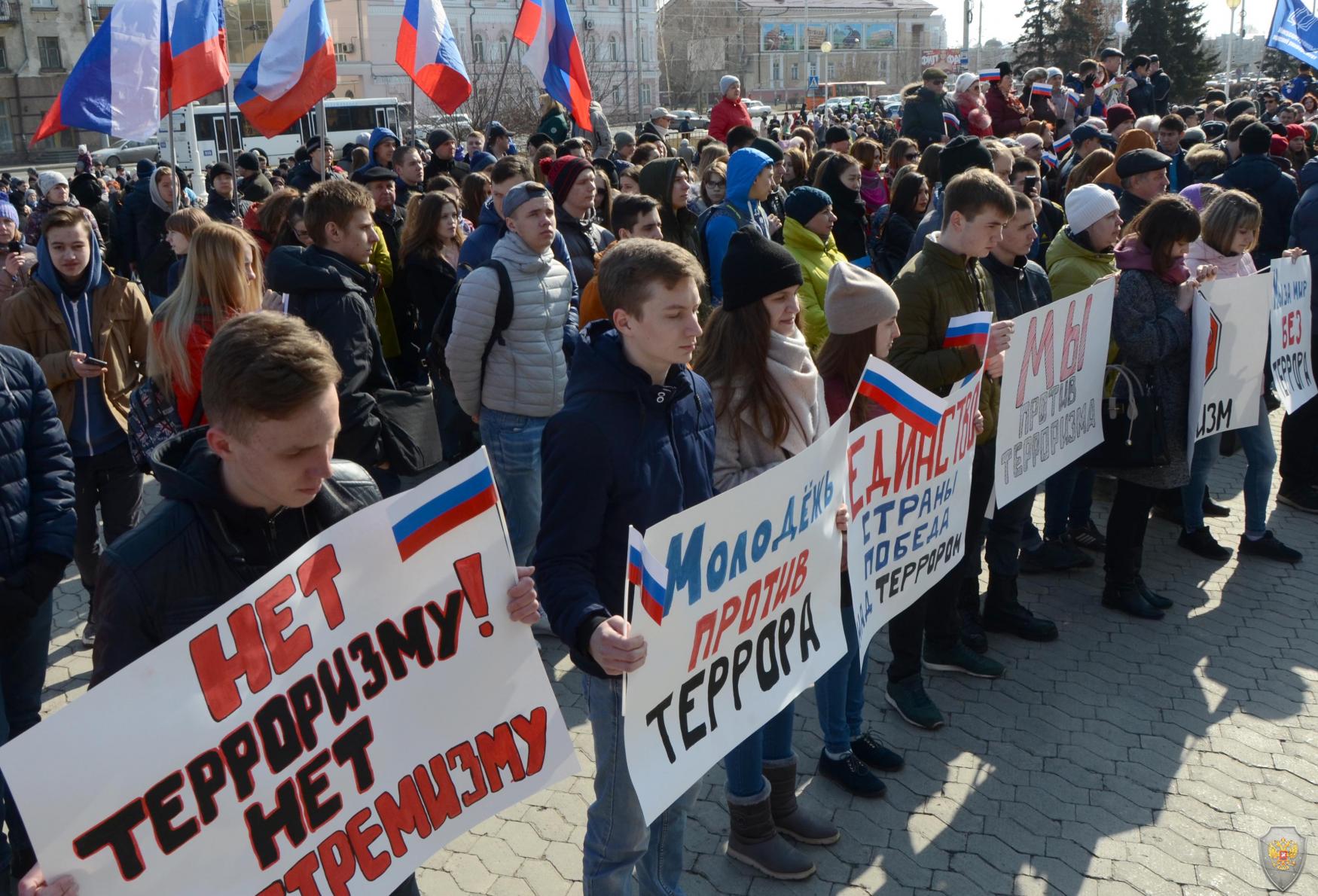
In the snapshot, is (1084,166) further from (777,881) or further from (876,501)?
(777,881)

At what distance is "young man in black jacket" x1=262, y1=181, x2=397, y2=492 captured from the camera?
473 cm

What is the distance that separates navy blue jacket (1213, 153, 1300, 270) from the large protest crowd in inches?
1.2

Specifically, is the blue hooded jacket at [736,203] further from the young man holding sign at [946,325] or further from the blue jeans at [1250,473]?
the blue jeans at [1250,473]

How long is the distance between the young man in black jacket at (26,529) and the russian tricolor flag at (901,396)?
2.59 meters

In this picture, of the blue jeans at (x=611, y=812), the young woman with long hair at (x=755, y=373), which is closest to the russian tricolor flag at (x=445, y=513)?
the blue jeans at (x=611, y=812)

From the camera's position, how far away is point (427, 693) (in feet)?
8.28

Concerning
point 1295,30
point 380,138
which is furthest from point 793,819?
point 1295,30

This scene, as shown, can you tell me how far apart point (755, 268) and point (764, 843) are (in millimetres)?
1820

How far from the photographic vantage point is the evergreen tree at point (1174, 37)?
116 ft

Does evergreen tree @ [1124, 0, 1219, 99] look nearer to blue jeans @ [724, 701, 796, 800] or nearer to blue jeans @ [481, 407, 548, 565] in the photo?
blue jeans @ [481, 407, 548, 565]

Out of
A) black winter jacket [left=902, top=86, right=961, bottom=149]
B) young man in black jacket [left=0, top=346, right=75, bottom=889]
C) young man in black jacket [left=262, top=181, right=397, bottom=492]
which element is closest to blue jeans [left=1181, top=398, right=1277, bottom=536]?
young man in black jacket [left=262, top=181, right=397, bottom=492]

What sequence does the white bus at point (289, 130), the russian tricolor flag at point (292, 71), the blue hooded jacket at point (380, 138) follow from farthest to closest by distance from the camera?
1. the white bus at point (289, 130)
2. the blue hooded jacket at point (380, 138)
3. the russian tricolor flag at point (292, 71)

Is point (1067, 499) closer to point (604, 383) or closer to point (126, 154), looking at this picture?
point (604, 383)

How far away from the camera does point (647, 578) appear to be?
8.59ft
